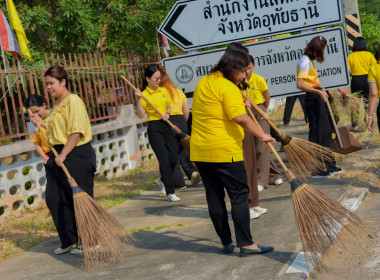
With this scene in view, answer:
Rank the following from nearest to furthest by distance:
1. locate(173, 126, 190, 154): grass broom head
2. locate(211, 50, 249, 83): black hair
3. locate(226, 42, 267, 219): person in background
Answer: locate(211, 50, 249, 83): black hair, locate(226, 42, 267, 219): person in background, locate(173, 126, 190, 154): grass broom head

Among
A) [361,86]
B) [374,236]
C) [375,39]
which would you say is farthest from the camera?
[375,39]

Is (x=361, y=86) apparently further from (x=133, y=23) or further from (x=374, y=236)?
(x=374, y=236)

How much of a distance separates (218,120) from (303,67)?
3.06 metres

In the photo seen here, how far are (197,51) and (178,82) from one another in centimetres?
49

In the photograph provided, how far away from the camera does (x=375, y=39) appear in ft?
103

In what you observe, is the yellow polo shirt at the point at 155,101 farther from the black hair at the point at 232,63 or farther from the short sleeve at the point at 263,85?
the black hair at the point at 232,63

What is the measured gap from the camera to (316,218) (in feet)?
16.8

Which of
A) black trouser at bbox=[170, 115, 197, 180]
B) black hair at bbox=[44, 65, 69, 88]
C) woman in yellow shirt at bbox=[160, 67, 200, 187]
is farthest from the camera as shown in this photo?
black trouser at bbox=[170, 115, 197, 180]

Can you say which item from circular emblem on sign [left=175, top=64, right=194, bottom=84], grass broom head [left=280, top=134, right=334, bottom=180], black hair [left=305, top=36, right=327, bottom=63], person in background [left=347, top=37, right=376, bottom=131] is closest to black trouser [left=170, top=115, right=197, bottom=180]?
circular emblem on sign [left=175, top=64, right=194, bottom=84]

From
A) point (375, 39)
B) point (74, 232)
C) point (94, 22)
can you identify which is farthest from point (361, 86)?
point (375, 39)

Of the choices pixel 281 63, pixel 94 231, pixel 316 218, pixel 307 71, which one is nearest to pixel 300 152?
pixel 316 218

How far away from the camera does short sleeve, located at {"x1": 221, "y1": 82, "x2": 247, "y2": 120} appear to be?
5219 millimetres

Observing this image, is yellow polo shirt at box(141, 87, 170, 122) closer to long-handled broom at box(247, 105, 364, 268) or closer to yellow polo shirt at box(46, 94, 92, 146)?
yellow polo shirt at box(46, 94, 92, 146)

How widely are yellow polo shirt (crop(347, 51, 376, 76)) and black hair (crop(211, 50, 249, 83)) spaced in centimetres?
814
